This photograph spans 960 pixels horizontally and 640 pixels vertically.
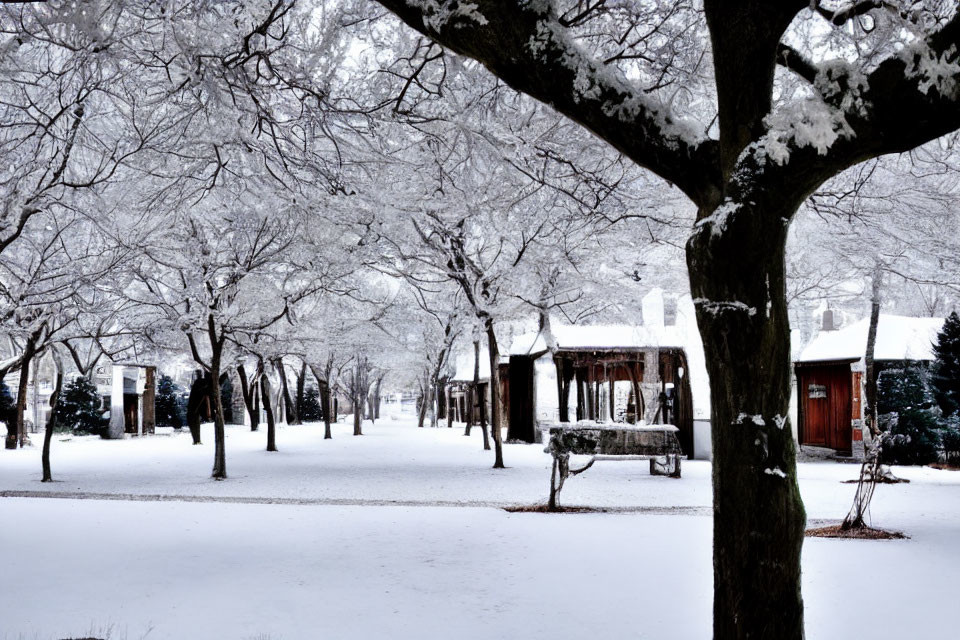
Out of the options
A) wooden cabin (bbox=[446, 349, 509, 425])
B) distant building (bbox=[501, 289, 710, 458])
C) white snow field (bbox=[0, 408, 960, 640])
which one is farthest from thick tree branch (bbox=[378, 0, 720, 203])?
wooden cabin (bbox=[446, 349, 509, 425])

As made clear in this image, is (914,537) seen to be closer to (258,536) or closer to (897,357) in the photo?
(258,536)

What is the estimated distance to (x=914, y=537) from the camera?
8.28m

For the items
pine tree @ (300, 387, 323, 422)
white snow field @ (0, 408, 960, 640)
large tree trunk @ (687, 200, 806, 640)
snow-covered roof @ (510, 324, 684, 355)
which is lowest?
pine tree @ (300, 387, 323, 422)

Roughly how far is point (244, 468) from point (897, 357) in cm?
1624

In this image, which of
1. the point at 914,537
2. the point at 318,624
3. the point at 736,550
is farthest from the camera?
the point at 914,537

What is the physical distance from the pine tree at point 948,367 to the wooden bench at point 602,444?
7.40 m

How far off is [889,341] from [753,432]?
1888cm

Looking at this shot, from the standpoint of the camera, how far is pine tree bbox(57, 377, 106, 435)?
101 ft

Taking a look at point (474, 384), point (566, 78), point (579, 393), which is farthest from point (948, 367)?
point (474, 384)

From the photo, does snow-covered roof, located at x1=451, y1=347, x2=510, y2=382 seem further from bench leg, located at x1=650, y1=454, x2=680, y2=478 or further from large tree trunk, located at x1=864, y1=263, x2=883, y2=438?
large tree trunk, located at x1=864, y1=263, x2=883, y2=438

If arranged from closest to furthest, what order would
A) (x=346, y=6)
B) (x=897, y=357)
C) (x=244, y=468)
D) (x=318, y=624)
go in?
(x=318, y=624) → (x=346, y=6) → (x=244, y=468) → (x=897, y=357)

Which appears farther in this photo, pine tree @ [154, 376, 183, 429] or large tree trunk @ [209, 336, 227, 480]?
pine tree @ [154, 376, 183, 429]

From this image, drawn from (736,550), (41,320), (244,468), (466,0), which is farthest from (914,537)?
(41,320)

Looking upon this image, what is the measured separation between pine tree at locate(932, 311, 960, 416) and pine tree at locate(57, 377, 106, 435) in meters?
28.8
